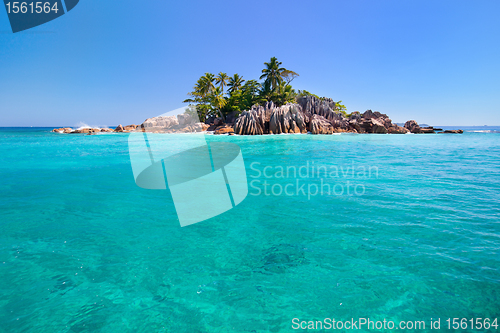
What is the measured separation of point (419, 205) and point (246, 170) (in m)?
6.80

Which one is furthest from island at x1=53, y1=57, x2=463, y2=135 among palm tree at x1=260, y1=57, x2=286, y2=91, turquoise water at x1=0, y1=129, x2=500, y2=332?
turquoise water at x1=0, y1=129, x2=500, y2=332

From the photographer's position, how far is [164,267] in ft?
11.0

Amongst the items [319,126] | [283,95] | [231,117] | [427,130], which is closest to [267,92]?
[283,95]

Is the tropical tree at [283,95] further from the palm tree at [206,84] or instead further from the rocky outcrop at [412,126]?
the rocky outcrop at [412,126]

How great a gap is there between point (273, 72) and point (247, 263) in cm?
5552

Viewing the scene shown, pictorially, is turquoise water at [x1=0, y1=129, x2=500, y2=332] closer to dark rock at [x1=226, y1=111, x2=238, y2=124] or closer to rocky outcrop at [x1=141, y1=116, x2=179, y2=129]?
dark rock at [x1=226, y1=111, x2=238, y2=124]

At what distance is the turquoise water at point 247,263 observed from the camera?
256 centimetres

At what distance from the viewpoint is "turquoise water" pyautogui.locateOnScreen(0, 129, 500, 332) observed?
256cm

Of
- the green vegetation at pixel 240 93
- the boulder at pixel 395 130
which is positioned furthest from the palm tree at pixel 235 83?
the boulder at pixel 395 130

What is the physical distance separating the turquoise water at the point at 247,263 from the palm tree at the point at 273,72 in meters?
52.0

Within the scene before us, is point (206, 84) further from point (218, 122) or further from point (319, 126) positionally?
point (319, 126)

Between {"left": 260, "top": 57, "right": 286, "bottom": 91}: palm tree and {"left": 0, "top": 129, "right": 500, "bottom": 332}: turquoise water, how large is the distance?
52038 millimetres

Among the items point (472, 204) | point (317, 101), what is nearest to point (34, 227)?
point (472, 204)

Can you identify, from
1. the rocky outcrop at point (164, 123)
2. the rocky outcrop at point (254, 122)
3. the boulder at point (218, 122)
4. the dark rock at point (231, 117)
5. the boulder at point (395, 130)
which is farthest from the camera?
the rocky outcrop at point (164, 123)
